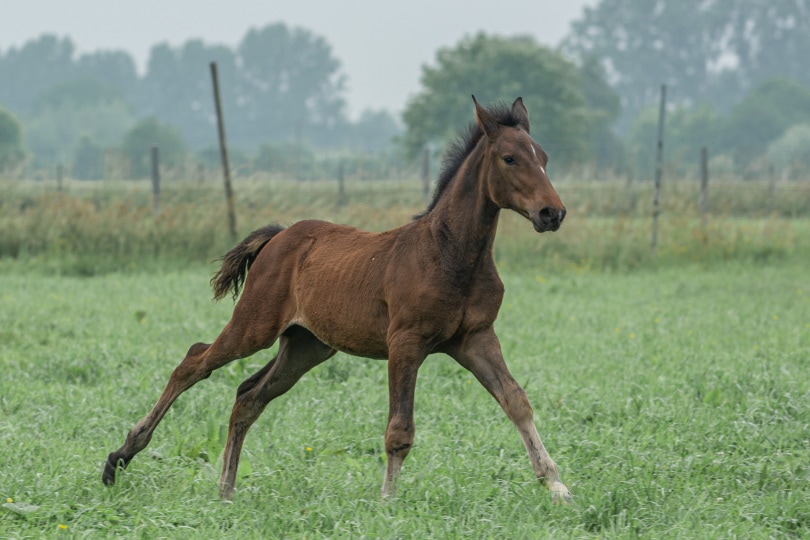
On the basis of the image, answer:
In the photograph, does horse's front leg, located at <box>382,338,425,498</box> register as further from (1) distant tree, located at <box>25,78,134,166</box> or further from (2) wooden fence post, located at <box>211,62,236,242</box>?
(1) distant tree, located at <box>25,78,134,166</box>

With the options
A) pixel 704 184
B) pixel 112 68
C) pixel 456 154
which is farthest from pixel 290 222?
pixel 112 68

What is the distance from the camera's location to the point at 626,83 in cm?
9806

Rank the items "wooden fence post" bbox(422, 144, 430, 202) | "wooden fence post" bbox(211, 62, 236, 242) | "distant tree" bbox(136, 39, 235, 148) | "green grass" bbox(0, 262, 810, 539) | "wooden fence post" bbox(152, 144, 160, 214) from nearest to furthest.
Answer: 1. "green grass" bbox(0, 262, 810, 539)
2. "wooden fence post" bbox(211, 62, 236, 242)
3. "wooden fence post" bbox(152, 144, 160, 214)
4. "wooden fence post" bbox(422, 144, 430, 202)
5. "distant tree" bbox(136, 39, 235, 148)

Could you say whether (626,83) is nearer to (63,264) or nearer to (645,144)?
(645,144)

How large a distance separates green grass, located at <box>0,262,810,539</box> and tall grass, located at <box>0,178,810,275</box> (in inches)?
188

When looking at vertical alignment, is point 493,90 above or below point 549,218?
above

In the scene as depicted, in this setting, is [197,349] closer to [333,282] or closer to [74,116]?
[333,282]

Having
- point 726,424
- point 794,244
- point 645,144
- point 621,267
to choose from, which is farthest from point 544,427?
point 645,144

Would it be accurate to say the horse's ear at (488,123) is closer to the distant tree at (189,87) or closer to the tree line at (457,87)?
the tree line at (457,87)

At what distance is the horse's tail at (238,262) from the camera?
5.54 metres

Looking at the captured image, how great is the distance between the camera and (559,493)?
14.5 ft

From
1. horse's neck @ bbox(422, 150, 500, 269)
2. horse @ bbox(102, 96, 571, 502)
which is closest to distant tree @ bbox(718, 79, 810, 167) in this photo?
horse @ bbox(102, 96, 571, 502)

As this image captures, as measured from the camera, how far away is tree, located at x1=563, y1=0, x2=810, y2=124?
95.8 meters

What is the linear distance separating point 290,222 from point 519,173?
38.3 feet
